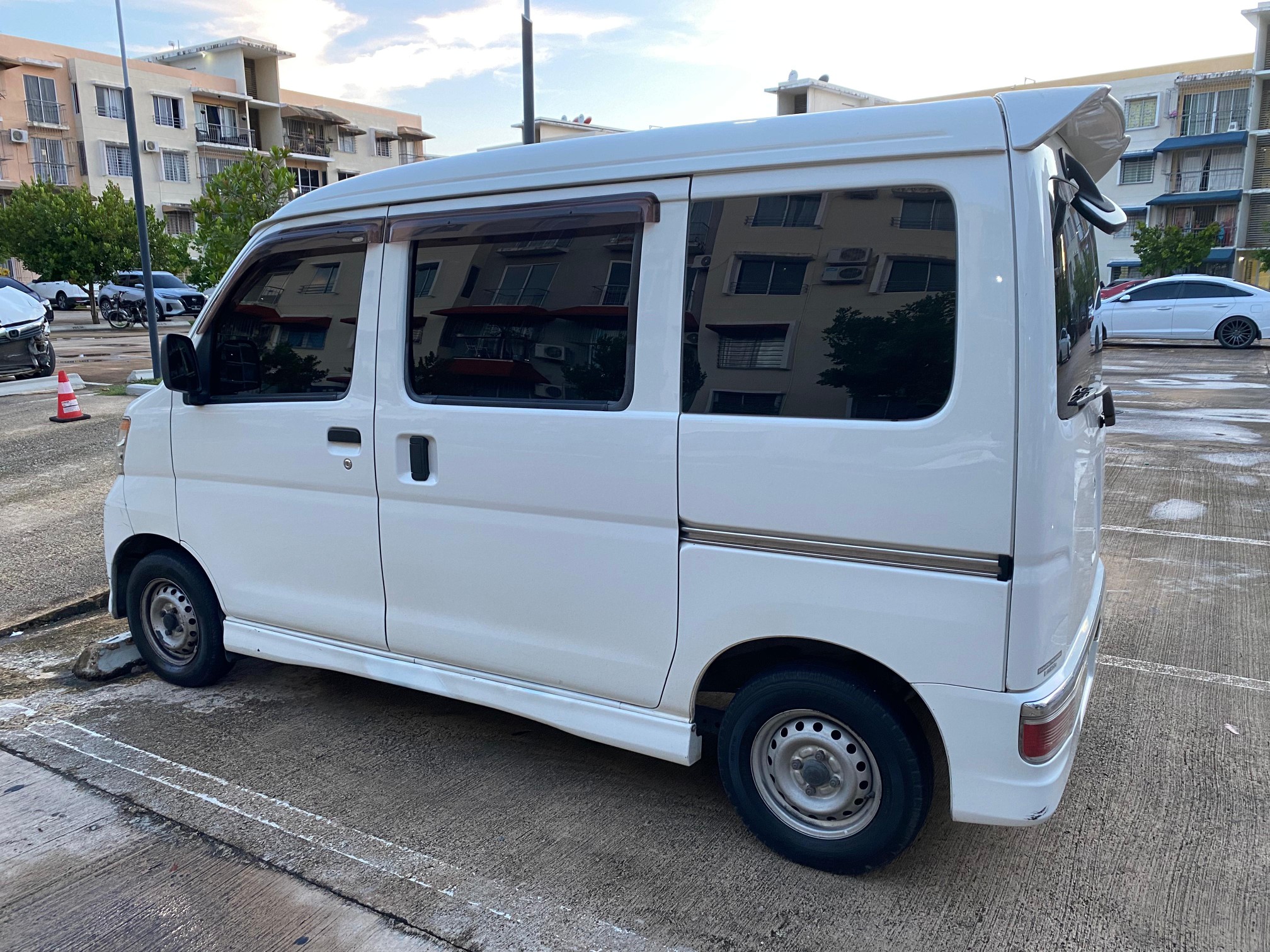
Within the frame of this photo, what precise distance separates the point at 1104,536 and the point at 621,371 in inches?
195

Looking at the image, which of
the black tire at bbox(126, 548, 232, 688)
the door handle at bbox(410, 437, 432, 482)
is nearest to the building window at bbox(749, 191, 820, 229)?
the door handle at bbox(410, 437, 432, 482)

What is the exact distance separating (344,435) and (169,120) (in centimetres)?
6046

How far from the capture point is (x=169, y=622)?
4555mm

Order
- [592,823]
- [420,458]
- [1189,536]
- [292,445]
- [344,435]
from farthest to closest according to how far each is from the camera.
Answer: [1189,536]
[292,445]
[344,435]
[420,458]
[592,823]

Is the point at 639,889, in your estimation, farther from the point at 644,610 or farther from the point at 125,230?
the point at 125,230

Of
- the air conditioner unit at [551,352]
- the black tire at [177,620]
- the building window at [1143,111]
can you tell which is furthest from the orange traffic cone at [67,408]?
the building window at [1143,111]

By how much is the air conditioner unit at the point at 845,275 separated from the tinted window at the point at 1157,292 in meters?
20.5

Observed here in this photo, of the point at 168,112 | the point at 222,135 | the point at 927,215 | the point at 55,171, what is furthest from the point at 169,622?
the point at 222,135

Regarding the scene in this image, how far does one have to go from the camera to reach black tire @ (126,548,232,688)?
4348 millimetres

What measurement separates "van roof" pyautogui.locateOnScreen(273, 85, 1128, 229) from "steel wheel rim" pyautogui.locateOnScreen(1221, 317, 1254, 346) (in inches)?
756

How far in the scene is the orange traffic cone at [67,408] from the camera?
444 inches

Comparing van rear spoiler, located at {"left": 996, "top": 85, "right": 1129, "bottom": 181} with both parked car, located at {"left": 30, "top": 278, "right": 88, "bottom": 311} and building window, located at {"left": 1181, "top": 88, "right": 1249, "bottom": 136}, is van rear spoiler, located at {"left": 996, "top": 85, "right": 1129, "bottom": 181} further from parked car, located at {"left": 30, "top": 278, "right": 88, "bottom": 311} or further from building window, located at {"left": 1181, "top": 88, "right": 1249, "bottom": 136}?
building window, located at {"left": 1181, "top": 88, "right": 1249, "bottom": 136}

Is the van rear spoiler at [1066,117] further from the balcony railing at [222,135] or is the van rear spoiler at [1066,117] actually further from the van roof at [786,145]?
the balcony railing at [222,135]

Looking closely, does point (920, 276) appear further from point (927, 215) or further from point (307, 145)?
point (307, 145)
